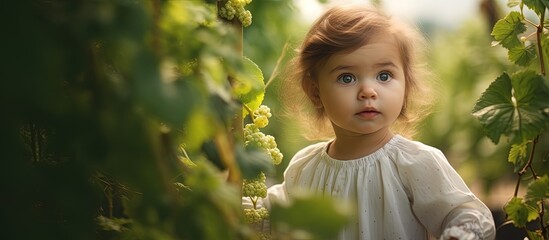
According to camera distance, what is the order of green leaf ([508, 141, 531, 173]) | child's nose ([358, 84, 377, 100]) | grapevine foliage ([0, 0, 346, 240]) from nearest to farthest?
1. grapevine foliage ([0, 0, 346, 240])
2. green leaf ([508, 141, 531, 173])
3. child's nose ([358, 84, 377, 100])

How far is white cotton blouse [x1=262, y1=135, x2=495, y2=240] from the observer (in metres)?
1.45

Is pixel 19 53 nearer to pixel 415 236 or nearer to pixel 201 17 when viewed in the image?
pixel 201 17

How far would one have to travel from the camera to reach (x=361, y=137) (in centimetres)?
162

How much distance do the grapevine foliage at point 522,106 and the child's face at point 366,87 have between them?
0.30 meters

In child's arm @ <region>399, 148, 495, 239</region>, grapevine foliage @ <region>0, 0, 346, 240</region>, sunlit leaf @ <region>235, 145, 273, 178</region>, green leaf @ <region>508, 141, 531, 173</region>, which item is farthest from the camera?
child's arm @ <region>399, 148, 495, 239</region>

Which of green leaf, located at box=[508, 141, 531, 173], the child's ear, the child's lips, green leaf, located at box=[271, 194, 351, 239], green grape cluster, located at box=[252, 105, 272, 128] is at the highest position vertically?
the child's ear

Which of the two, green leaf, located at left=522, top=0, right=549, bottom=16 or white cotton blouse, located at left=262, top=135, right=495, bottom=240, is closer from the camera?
green leaf, located at left=522, top=0, right=549, bottom=16

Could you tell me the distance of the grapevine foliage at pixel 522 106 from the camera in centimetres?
116

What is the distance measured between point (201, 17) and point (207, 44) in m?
0.04

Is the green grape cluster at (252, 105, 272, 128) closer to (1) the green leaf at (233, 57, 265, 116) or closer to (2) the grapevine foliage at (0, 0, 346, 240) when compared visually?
(1) the green leaf at (233, 57, 265, 116)

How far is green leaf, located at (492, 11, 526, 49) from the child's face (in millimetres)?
304

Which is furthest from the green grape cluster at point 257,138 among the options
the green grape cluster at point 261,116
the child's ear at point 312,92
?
the child's ear at point 312,92

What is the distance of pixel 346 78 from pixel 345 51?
6 centimetres

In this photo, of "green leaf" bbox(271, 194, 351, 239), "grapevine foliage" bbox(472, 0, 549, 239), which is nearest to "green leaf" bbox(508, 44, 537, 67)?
"grapevine foliage" bbox(472, 0, 549, 239)
